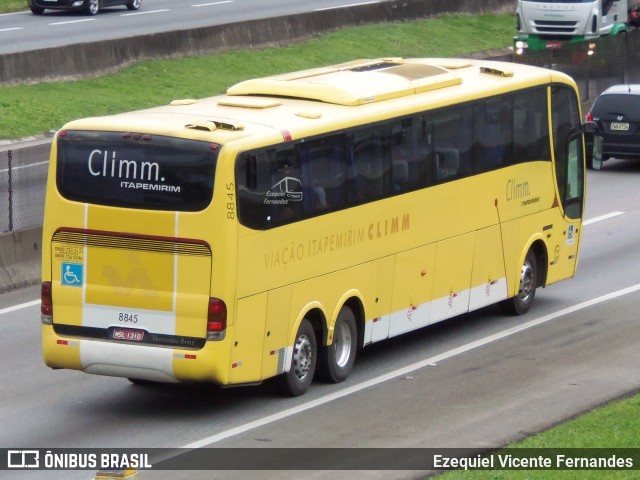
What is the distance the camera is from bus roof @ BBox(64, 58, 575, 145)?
1450 cm

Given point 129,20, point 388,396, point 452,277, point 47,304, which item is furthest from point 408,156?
point 129,20

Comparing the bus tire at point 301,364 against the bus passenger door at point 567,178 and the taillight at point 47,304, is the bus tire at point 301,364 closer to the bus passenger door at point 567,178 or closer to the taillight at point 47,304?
the taillight at point 47,304

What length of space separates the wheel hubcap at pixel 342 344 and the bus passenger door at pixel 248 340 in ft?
5.25

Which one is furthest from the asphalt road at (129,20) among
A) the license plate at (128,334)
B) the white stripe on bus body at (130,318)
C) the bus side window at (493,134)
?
the license plate at (128,334)

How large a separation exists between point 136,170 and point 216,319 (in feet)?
5.27

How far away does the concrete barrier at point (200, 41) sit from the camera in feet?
118

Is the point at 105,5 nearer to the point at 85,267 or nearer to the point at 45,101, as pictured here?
the point at 45,101

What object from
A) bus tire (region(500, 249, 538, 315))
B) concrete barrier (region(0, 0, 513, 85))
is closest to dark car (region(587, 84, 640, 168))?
bus tire (region(500, 249, 538, 315))

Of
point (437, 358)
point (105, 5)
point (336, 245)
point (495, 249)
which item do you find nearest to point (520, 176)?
point (495, 249)

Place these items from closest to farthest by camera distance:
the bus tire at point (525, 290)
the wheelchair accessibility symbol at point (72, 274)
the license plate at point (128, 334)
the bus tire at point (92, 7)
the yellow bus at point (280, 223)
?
the yellow bus at point (280, 223)
the license plate at point (128, 334)
the wheelchair accessibility symbol at point (72, 274)
the bus tire at point (525, 290)
the bus tire at point (92, 7)

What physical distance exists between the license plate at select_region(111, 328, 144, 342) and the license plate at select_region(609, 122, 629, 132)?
19.2 metres

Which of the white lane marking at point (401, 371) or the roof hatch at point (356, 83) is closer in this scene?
the white lane marking at point (401, 371)

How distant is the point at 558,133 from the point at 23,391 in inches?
318

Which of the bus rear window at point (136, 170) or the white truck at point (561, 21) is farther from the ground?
the bus rear window at point (136, 170)
